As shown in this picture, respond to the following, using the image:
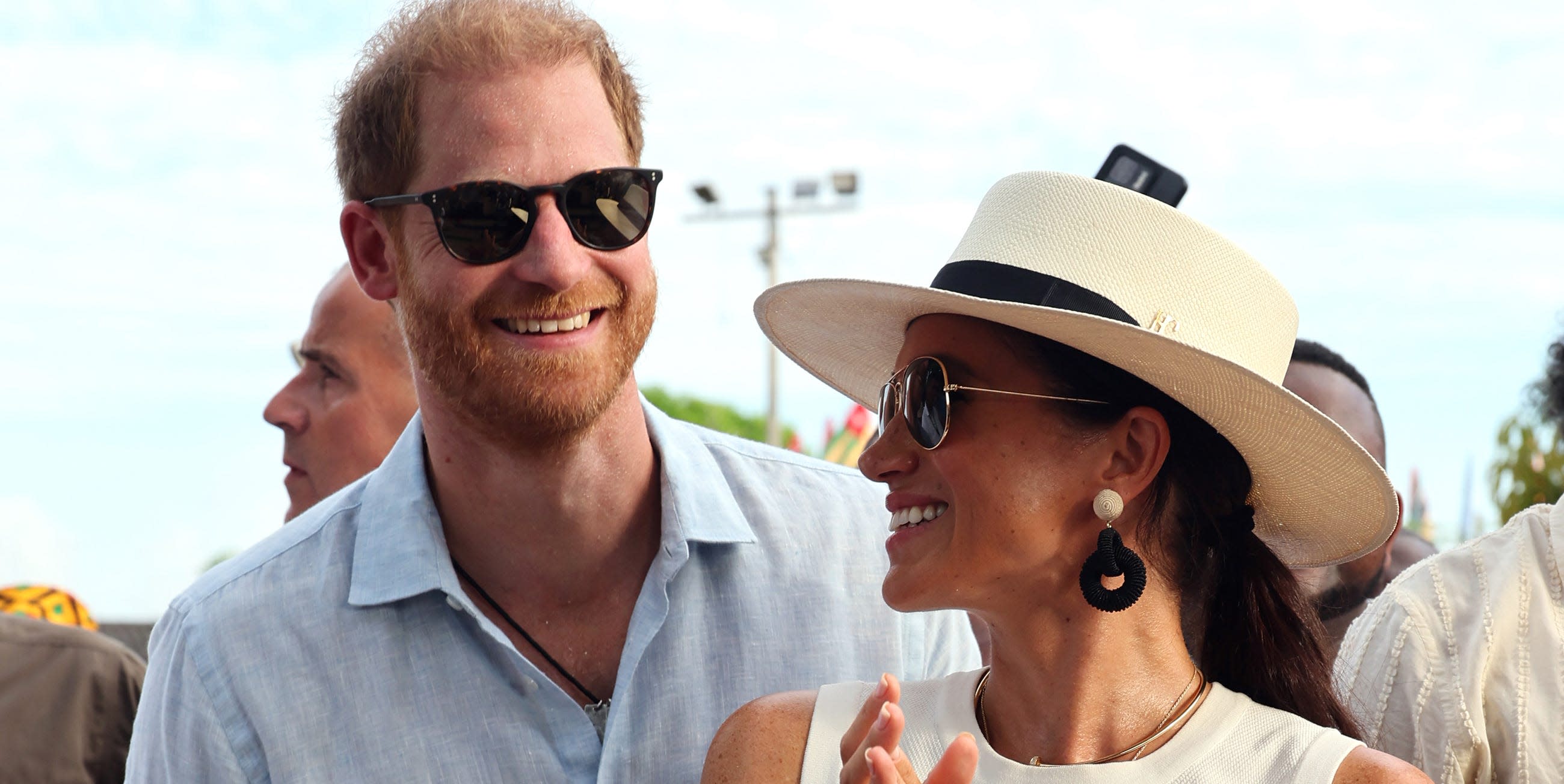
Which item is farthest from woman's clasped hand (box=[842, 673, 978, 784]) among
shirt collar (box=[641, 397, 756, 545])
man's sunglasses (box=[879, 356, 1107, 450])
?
shirt collar (box=[641, 397, 756, 545])

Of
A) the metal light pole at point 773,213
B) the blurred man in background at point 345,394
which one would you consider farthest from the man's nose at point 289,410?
the metal light pole at point 773,213

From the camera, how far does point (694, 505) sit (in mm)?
3354

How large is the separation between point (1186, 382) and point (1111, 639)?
0.50 m

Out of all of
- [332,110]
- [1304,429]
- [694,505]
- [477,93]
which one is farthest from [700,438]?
[1304,429]

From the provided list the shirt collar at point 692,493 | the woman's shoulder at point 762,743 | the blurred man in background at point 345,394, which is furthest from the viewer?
the blurred man in background at point 345,394

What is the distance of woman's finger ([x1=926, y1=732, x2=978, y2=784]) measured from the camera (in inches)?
83.8

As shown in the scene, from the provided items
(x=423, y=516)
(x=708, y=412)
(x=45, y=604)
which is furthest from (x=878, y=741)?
(x=708, y=412)

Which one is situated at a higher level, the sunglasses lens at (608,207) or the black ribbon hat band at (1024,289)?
the sunglasses lens at (608,207)

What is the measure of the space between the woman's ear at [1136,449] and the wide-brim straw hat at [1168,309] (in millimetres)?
69

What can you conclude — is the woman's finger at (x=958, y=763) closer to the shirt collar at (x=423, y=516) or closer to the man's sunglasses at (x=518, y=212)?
the shirt collar at (x=423, y=516)

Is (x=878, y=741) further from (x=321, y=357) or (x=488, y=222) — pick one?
(x=321, y=357)

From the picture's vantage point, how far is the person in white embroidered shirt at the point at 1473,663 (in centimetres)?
296

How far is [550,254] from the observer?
10.3 feet

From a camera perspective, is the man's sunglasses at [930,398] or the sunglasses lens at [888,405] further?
the sunglasses lens at [888,405]
